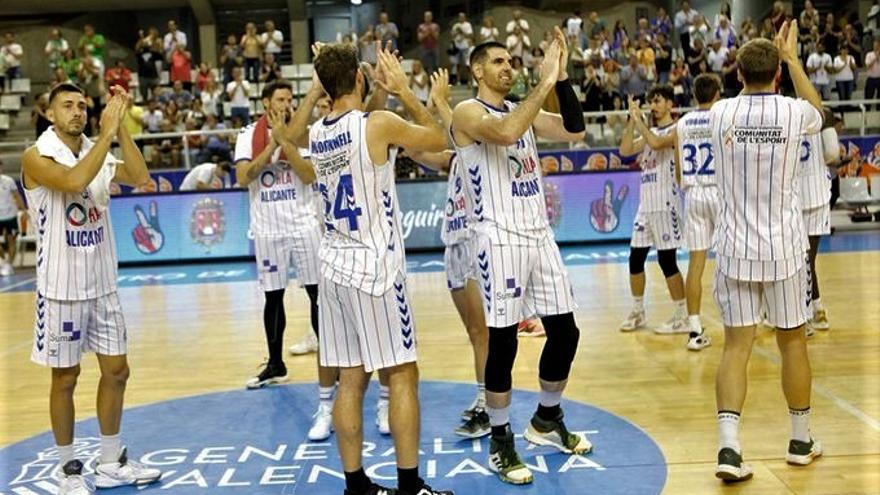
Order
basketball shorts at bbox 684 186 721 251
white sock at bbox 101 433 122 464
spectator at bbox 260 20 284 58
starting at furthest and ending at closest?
1. spectator at bbox 260 20 284 58
2. basketball shorts at bbox 684 186 721 251
3. white sock at bbox 101 433 122 464

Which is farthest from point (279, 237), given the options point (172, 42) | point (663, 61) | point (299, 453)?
point (172, 42)

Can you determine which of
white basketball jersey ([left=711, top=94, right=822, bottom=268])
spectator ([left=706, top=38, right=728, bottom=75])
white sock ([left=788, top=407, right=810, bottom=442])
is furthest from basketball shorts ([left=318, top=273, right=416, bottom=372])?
spectator ([left=706, top=38, right=728, bottom=75])

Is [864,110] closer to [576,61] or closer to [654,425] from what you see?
[576,61]

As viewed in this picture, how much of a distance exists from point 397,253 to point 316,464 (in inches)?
62.3

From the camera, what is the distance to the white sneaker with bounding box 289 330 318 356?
8.68 m

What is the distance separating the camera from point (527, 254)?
16.7ft

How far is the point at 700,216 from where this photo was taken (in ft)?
26.5

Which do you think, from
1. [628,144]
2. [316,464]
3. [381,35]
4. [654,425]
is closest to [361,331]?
[316,464]

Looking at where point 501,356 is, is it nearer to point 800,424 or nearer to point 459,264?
point 459,264

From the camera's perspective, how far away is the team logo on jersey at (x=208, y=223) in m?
15.8

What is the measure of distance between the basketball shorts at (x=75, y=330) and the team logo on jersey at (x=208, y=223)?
Answer: 35.1 feet

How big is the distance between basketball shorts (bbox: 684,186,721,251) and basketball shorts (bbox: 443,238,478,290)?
108 inches

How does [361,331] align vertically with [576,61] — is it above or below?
below

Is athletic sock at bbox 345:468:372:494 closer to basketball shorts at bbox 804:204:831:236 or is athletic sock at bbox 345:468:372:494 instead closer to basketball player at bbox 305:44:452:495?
basketball player at bbox 305:44:452:495
